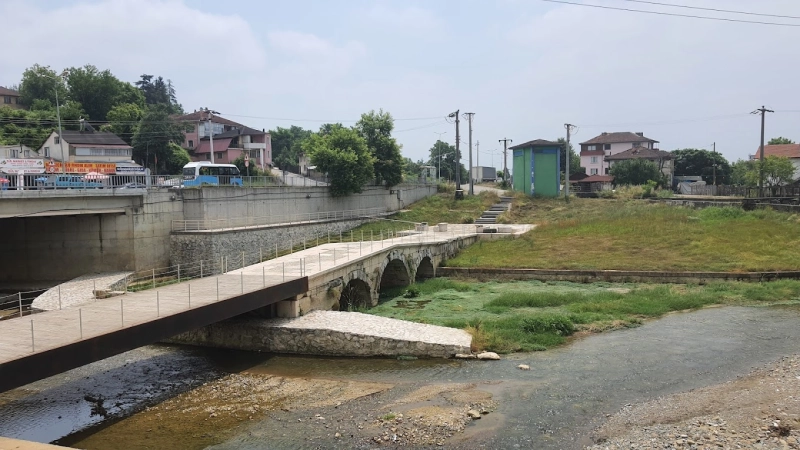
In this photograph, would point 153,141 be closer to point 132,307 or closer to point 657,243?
point 132,307

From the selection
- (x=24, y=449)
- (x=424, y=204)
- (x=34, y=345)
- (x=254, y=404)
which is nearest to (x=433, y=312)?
(x=254, y=404)

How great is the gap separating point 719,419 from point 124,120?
3142 inches

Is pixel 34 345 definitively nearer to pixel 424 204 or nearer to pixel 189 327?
pixel 189 327

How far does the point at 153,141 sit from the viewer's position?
72875mm

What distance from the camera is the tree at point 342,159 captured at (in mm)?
54531

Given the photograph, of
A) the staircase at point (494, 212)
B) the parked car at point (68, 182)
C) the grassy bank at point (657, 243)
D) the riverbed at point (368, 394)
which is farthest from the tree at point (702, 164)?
the parked car at point (68, 182)

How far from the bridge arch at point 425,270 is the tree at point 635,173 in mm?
56100

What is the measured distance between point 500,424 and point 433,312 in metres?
14.0

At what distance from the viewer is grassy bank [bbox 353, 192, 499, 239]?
56.8 m

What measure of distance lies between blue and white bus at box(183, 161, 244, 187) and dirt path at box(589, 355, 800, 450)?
36.8 metres

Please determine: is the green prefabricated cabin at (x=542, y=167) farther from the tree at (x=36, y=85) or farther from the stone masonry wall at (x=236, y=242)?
the tree at (x=36, y=85)

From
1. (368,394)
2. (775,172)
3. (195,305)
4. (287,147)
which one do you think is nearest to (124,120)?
(287,147)

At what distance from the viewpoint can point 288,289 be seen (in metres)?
25.3

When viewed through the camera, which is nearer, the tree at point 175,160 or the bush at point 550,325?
the bush at point 550,325
